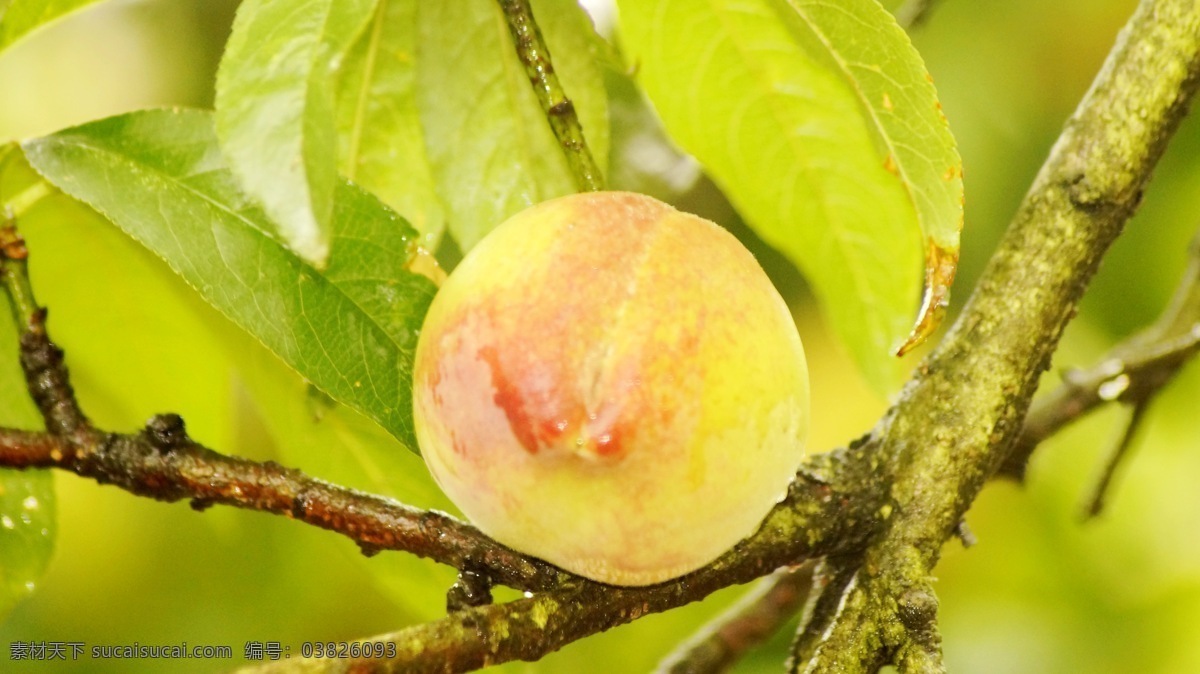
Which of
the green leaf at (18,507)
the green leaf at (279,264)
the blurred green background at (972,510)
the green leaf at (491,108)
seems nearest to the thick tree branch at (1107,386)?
the blurred green background at (972,510)

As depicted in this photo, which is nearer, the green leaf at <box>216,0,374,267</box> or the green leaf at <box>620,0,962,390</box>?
the green leaf at <box>216,0,374,267</box>

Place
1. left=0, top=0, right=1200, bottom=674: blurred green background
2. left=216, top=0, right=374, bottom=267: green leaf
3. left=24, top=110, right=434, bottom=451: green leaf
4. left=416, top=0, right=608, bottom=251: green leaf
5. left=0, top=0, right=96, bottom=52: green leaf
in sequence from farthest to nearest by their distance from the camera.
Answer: left=0, top=0, right=1200, bottom=674: blurred green background < left=416, top=0, right=608, bottom=251: green leaf < left=0, top=0, right=96, bottom=52: green leaf < left=24, top=110, right=434, bottom=451: green leaf < left=216, top=0, right=374, bottom=267: green leaf

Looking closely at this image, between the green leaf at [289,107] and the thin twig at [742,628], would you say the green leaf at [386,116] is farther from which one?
the thin twig at [742,628]

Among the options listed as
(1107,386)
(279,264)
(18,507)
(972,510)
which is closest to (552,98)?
(279,264)

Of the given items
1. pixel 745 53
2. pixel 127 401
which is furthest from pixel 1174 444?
pixel 127 401

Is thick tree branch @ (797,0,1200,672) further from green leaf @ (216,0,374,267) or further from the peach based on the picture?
green leaf @ (216,0,374,267)

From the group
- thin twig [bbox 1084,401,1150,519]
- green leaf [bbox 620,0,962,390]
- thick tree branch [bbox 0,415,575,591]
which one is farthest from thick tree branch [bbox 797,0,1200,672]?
thin twig [bbox 1084,401,1150,519]

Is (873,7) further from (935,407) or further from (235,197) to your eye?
(235,197)

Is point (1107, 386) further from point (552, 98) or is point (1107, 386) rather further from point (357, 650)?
point (357, 650)
